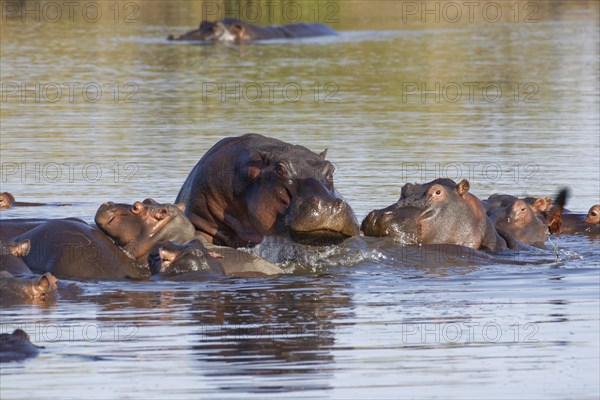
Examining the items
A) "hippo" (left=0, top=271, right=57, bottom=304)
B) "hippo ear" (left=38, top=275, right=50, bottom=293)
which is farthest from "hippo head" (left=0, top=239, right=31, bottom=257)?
"hippo ear" (left=38, top=275, right=50, bottom=293)

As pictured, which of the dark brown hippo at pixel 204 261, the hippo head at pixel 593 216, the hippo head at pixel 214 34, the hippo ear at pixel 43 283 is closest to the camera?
the hippo ear at pixel 43 283

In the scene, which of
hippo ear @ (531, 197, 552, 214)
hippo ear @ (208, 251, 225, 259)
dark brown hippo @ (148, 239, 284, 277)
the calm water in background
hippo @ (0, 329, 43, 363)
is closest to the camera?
the calm water in background

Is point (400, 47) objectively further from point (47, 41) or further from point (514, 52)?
point (47, 41)

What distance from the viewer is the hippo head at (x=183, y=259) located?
880cm

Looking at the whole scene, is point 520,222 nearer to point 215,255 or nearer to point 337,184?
point 337,184

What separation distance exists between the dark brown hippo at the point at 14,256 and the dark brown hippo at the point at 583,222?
4.53m

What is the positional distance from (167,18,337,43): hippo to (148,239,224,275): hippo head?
22.0 m

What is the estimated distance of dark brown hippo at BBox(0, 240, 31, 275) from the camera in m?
8.60

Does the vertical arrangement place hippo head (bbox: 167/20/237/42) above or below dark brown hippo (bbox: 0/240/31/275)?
above

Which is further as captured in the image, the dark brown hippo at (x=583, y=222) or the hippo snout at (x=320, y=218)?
the dark brown hippo at (x=583, y=222)

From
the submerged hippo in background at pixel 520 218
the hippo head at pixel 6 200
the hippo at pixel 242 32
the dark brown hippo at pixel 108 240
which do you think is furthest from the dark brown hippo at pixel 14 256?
the hippo at pixel 242 32

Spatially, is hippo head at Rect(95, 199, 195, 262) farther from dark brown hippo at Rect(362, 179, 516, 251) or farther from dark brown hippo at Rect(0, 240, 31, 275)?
dark brown hippo at Rect(362, 179, 516, 251)

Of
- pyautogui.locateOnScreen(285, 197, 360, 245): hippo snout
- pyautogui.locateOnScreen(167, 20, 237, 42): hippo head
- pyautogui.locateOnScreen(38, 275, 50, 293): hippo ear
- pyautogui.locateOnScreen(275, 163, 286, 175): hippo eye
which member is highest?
pyautogui.locateOnScreen(167, 20, 237, 42): hippo head

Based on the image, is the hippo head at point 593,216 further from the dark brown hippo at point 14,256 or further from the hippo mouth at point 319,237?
the dark brown hippo at point 14,256
